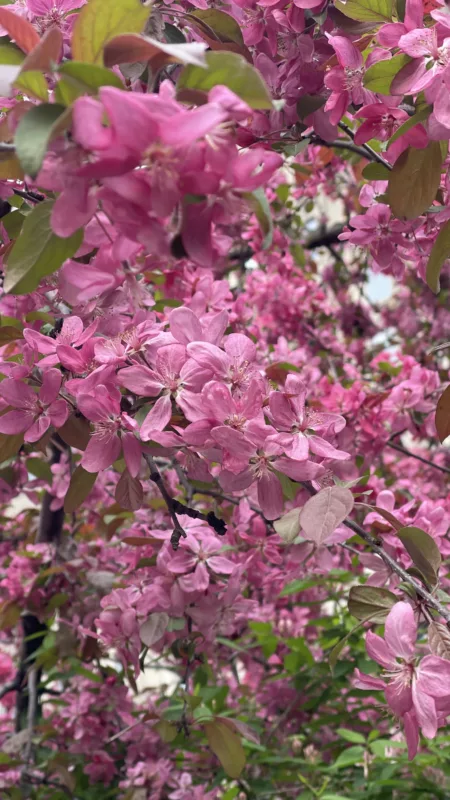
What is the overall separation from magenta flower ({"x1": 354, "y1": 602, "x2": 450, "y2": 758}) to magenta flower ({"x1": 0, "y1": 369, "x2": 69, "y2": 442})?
44cm

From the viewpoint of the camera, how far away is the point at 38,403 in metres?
0.89

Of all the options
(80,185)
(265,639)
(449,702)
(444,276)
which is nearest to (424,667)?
(449,702)

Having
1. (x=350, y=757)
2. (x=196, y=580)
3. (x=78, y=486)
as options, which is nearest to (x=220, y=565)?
(x=196, y=580)

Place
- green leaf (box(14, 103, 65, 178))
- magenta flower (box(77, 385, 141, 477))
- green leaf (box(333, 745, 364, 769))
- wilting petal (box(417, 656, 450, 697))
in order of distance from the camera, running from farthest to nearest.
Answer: green leaf (box(333, 745, 364, 769)) < magenta flower (box(77, 385, 141, 477)) < wilting petal (box(417, 656, 450, 697)) < green leaf (box(14, 103, 65, 178))

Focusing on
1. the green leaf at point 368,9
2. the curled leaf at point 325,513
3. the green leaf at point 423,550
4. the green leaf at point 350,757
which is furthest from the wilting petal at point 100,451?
the green leaf at point 350,757

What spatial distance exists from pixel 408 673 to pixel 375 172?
59 cm

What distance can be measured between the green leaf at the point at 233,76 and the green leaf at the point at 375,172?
0.40 metres

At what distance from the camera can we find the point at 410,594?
810 mm

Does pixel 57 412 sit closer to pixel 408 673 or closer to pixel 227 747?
pixel 408 673

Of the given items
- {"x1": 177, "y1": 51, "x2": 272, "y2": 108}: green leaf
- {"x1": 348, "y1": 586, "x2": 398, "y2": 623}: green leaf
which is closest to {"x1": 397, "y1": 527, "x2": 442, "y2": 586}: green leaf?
{"x1": 348, "y1": 586, "x2": 398, "y2": 623}: green leaf

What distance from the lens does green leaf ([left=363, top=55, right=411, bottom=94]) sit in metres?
0.79

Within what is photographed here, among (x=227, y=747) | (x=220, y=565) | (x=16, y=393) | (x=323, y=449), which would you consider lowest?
(x=227, y=747)

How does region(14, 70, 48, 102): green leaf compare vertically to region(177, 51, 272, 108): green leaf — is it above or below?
above

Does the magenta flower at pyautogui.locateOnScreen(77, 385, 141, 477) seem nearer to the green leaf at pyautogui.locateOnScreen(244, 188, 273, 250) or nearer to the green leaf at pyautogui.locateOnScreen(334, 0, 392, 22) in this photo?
the green leaf at pyautogui.locateOnScreen(244, 188, 273, 250)
